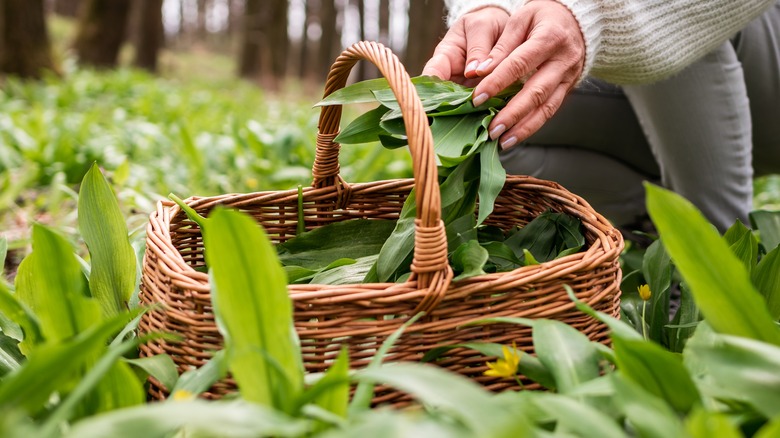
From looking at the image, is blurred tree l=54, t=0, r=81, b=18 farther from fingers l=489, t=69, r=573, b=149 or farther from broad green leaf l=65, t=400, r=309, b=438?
broad green leaf l=65, t=400, r=309, b=438

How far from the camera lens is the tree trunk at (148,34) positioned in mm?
9031

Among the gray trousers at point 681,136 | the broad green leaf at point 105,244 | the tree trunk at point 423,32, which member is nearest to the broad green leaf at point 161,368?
the broad green leaf at point 105,244

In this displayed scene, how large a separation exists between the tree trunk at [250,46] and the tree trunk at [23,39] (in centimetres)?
407

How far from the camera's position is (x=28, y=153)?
2.40 meters

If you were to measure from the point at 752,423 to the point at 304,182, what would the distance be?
1.78 metres

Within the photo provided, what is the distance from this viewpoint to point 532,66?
3.57 feet

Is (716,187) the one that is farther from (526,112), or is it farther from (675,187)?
(526,112)

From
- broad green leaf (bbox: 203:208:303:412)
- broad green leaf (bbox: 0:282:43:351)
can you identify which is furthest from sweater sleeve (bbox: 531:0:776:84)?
broad green leaf (bbox: 0:282:43:351)

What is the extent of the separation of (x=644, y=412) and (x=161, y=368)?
57 cm

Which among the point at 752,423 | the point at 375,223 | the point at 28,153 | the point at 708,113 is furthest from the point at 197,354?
the point at 28,153

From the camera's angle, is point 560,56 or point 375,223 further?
point 375,223

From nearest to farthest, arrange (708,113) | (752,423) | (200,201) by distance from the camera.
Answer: (752,423)
(200,201)
(708,113)

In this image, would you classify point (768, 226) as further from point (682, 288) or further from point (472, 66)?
point (472, 66)

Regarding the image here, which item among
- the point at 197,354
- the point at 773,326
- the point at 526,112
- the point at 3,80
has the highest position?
the point at 526,112
